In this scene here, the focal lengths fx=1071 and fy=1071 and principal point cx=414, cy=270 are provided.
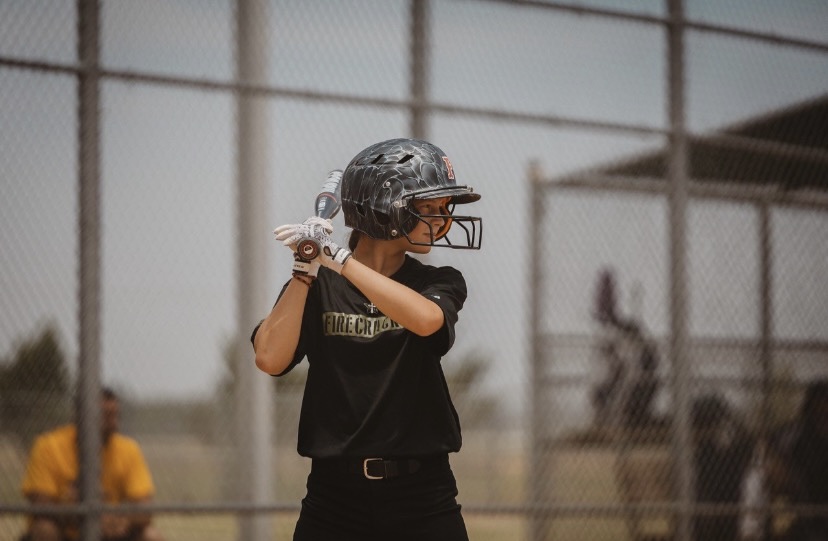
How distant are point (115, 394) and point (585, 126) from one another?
3013 millimetres

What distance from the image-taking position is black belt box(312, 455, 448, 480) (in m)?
2.53

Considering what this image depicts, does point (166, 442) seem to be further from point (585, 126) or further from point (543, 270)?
point (585, 126)

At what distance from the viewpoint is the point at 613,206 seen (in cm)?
662

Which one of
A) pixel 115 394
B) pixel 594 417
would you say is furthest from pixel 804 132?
pixel 115 394

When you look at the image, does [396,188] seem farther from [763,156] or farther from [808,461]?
[808,461]

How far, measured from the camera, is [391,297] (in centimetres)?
242

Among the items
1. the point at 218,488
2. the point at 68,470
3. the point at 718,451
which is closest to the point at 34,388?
the point at 68,470

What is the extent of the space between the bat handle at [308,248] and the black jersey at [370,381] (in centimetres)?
21

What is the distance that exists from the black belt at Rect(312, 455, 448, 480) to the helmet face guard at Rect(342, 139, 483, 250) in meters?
0.53

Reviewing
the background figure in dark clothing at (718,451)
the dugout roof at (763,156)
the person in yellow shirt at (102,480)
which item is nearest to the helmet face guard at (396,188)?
the person in yellow shirt at (102,480)

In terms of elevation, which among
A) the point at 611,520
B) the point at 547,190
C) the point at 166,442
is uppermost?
the point at 547,190

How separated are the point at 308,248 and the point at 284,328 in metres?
0.21

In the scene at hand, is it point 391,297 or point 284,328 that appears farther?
point 284,328

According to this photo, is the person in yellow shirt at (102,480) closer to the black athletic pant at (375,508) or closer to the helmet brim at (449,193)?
the black athletic pant at (375,508)
